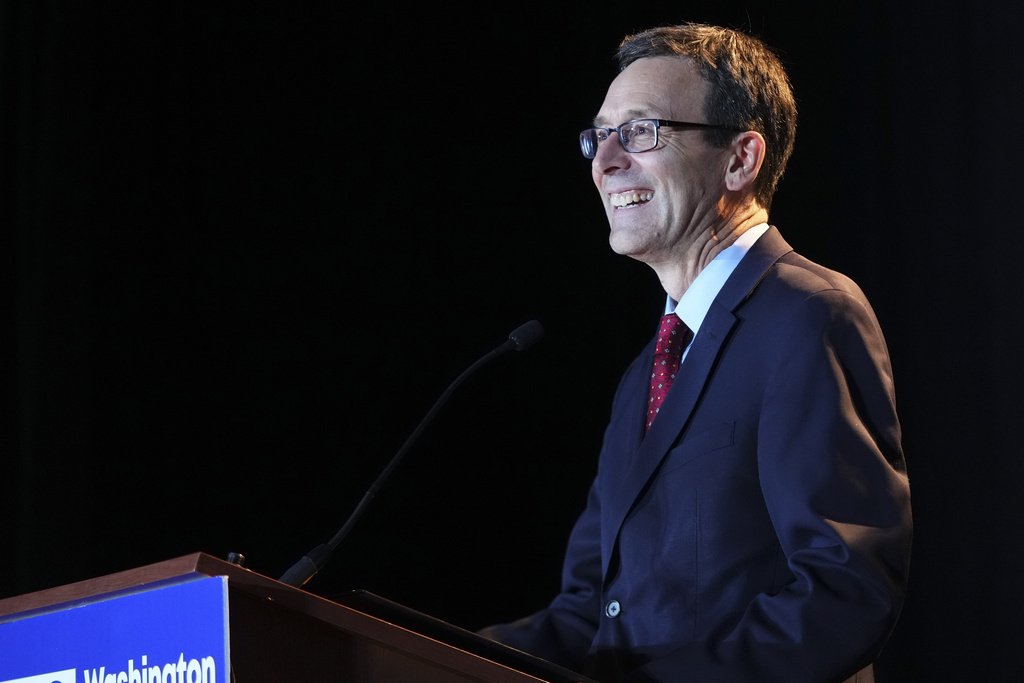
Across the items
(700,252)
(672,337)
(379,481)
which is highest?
(700,252)

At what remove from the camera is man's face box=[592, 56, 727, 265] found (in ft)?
6.64

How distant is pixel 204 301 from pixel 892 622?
7.52 ft

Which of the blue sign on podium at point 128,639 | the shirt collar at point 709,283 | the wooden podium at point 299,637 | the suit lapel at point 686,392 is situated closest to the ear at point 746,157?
the shirt collar at point 709,283

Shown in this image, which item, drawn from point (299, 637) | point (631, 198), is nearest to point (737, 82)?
point (631, 198)

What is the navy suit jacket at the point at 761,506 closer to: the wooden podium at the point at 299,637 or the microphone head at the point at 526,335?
the microphone head at the point at 526,335

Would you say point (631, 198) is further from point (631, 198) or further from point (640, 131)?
point (640, 131)

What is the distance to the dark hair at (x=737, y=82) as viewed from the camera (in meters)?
2.08

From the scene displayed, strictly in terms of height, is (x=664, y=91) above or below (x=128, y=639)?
above

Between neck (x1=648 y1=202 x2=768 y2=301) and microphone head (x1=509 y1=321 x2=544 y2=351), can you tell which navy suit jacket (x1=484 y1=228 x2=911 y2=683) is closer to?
neck (x1=648 y1=202 x2=768 y2=301)

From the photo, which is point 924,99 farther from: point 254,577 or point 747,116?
point 254,577

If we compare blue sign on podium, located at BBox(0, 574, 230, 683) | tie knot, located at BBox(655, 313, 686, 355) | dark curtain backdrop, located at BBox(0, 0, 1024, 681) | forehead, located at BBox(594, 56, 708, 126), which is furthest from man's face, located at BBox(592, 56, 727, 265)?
blue sign on podium, located at BBox(0, 574, 230, 683)

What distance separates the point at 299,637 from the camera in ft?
3.47

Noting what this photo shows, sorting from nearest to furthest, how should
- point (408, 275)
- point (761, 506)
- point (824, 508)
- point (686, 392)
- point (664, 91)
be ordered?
1. point (824, 508)
2. point (761, 506)
3. point (686, 392)
4. point (664, 91)
5. point (408, 275)

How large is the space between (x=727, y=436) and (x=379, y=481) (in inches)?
21.8
